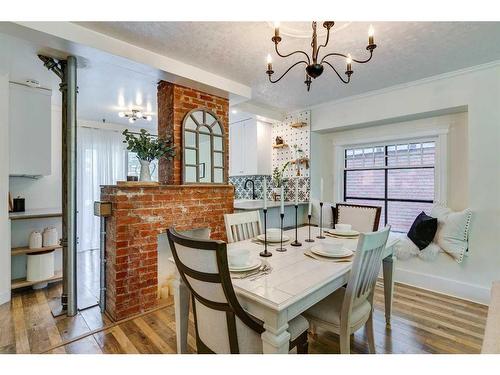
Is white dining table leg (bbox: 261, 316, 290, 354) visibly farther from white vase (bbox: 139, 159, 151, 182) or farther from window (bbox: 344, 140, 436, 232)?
window (bbox: 344, 140, 436, 232)

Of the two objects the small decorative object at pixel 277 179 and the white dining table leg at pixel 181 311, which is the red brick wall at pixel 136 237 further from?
the small decorative object at pixel 277 179

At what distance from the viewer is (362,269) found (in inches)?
55.7

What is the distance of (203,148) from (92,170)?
2884 mm

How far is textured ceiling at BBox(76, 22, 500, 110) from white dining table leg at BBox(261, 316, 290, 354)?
6.58 feet

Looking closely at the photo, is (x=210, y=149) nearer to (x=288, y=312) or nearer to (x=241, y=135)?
(x=241, y=135)

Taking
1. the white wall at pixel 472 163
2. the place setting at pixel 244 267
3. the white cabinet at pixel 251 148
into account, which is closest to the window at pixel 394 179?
the white wall at pixel 472 163

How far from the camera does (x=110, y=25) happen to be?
1.92 metres

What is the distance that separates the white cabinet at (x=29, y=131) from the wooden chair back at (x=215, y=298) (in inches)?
119

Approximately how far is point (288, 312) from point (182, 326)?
877 mm

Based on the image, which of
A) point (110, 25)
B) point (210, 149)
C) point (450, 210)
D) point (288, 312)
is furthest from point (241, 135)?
point (288, 312)

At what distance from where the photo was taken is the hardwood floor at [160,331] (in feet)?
6.02

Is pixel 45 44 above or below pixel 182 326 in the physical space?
above

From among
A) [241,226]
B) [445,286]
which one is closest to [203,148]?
[241,226]
